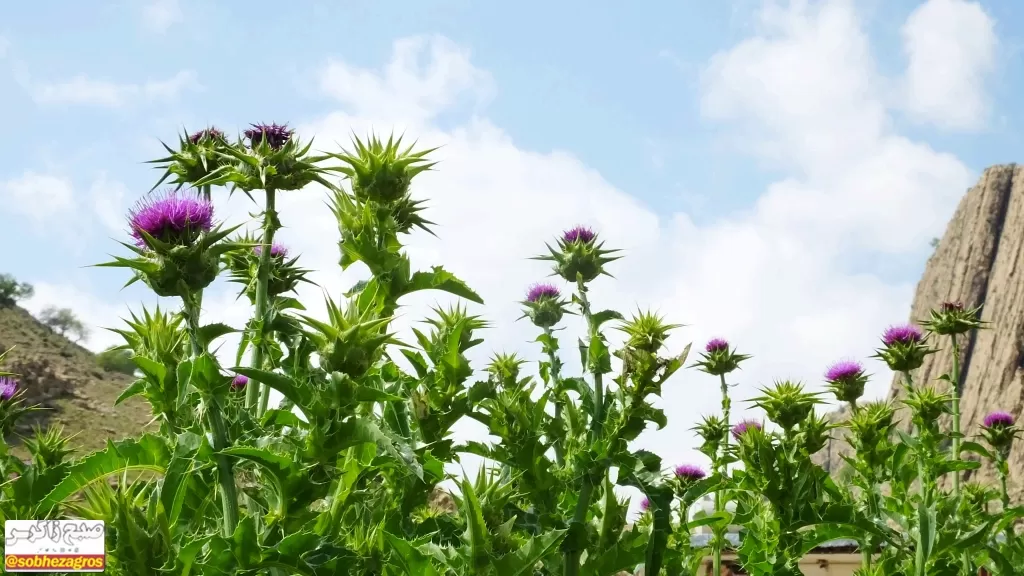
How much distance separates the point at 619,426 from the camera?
410 centimetres

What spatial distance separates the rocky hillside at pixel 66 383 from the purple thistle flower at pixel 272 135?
2420cm

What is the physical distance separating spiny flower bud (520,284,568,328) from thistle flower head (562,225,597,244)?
1137 millimetres

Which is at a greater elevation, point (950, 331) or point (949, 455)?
point (950, 331)

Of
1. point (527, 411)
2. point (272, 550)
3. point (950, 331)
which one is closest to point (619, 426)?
point (527, 411)

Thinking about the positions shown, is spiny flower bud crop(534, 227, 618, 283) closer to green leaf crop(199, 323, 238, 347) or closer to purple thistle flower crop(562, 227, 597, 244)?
purple thistle flower crop(562, 227, 597, 244)

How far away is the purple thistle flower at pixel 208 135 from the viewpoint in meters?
4.89

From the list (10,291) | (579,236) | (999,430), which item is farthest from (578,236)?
(10,291)

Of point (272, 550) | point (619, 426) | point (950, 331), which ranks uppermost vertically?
point (950, 331)

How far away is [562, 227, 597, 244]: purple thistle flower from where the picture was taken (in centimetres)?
609

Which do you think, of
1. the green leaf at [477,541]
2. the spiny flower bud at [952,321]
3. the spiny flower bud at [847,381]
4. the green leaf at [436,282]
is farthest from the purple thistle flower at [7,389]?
the spiny flower bud at [952,321]

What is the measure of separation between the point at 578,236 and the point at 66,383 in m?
34.8

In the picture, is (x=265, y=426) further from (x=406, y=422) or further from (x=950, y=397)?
(x=950, y=397)

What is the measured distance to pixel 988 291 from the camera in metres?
52.0

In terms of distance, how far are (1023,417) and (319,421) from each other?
44.0 meters
